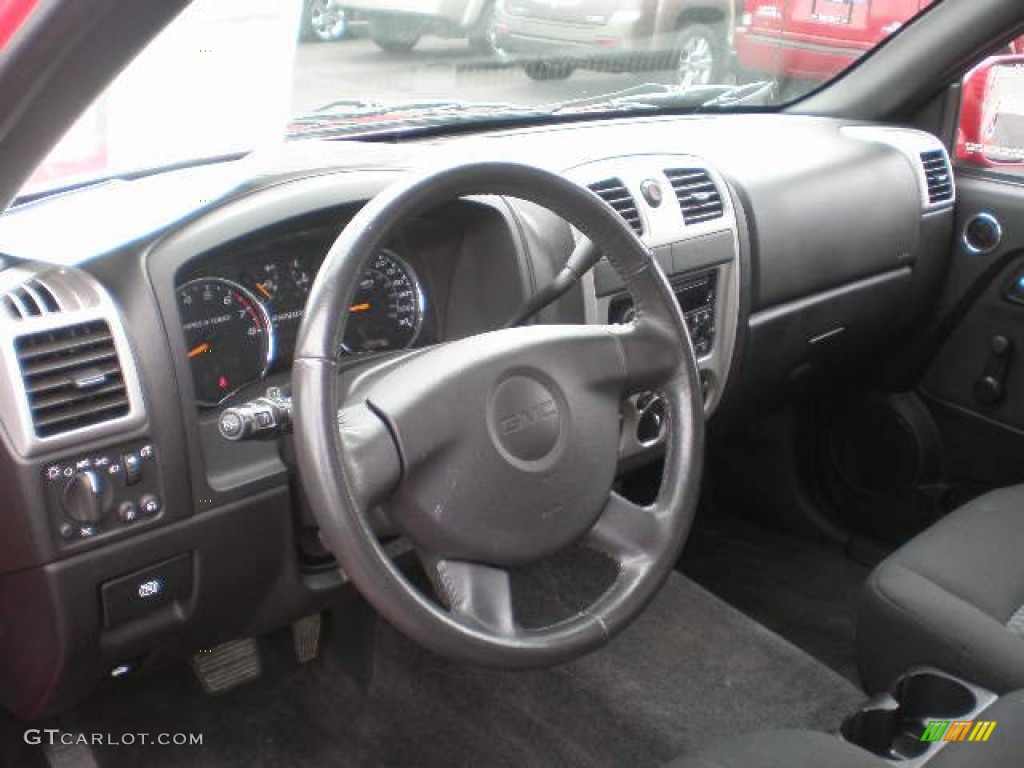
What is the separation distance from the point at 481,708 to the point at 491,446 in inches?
44.8

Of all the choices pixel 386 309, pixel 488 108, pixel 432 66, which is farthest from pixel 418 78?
pixel 386 309

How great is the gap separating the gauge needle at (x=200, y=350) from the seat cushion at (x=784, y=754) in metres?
0.76

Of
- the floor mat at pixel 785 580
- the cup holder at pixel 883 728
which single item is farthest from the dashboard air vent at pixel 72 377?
the floor mat at pixel 785 580

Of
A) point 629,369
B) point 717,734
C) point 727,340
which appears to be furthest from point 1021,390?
point 629,369

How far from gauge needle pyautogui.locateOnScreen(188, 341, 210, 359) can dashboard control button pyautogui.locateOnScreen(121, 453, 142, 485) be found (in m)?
0.17

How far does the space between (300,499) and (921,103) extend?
1849 millimetres

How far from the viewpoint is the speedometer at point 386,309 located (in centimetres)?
167

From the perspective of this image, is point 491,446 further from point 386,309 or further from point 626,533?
point 386,309

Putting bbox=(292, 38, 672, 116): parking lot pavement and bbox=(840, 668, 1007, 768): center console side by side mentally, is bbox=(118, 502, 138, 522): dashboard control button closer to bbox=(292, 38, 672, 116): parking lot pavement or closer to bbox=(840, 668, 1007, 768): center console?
bbox=(292, 38, 672, 116): parking lot pavement

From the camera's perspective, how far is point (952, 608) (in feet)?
5.47

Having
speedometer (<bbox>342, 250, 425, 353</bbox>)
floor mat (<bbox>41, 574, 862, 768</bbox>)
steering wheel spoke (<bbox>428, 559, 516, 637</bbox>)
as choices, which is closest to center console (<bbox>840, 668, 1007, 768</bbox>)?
steering wheel spoke (<bbox>428, 559, 516, 637</bbox>)

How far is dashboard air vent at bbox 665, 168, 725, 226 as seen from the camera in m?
2.06

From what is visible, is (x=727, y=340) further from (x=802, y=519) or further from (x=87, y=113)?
(x=87, y=113)

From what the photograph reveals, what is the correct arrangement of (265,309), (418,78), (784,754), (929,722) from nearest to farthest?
(784,754) → (929,722) → (265,309) → (418,78)
